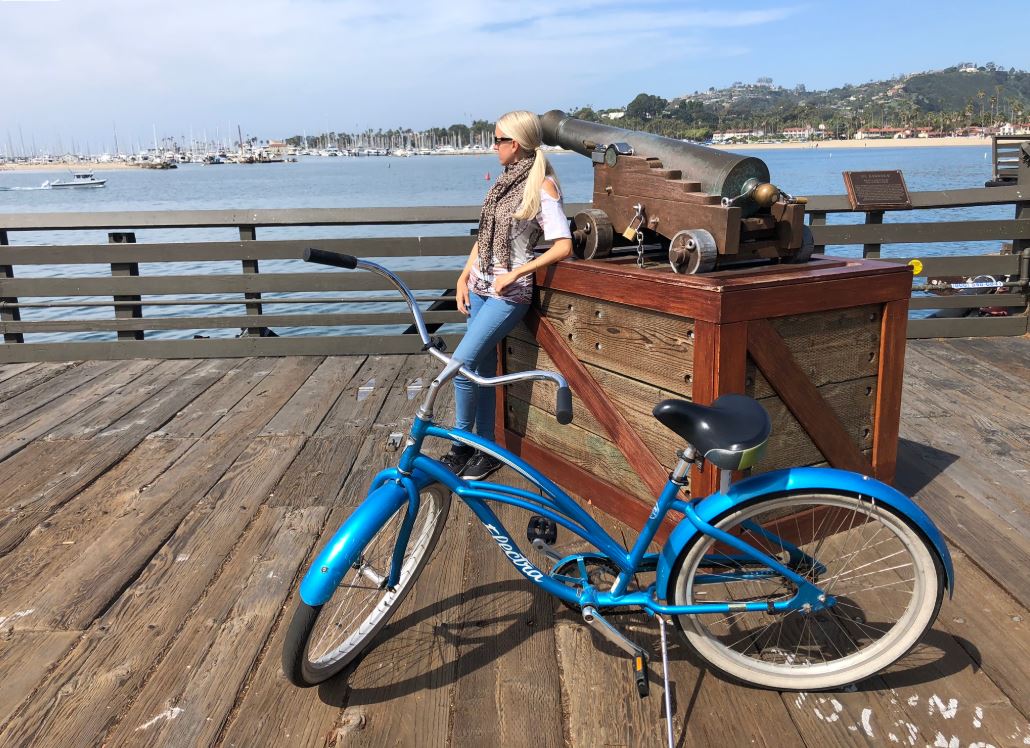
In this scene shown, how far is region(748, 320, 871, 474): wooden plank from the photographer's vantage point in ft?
9.58

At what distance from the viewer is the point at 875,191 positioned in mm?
6660

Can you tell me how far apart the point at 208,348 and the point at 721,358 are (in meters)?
5.23

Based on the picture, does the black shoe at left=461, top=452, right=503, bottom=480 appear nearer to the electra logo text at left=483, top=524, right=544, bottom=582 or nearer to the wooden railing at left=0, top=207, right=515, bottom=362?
the electra logo text at left=483, top=524, right=544, bottom=582

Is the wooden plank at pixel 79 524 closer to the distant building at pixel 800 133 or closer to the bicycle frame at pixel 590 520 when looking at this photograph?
the bicycle frame at pixel 590 520

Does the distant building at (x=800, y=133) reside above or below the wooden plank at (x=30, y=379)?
above

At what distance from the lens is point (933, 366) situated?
19.9 ft

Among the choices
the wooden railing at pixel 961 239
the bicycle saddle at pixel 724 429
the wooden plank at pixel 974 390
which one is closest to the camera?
the bicycle saddle at pixel 724 429

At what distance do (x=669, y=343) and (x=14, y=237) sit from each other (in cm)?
3250

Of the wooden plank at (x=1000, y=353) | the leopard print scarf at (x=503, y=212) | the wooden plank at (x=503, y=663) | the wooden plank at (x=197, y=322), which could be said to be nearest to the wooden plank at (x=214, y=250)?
the wooden plank at (x=197, y=322)

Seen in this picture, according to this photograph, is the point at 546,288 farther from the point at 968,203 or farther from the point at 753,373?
the point at 968,203

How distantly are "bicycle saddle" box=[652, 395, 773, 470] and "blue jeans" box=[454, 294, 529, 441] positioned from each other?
1.73 metres

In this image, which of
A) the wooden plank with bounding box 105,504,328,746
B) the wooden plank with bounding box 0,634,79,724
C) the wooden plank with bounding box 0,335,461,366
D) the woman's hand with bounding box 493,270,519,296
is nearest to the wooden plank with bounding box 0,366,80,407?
the wooden plank with bounding box 0,335,461,366

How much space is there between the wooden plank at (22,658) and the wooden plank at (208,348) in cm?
418

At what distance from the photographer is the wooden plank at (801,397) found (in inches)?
115
